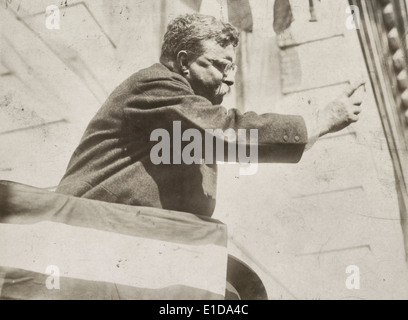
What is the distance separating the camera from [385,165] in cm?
459

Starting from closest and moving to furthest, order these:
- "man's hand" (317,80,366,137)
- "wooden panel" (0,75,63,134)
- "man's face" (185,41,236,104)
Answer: "man's hand" (317,80,366,137), "man's face" (185,41,236,104), "wooden panel" (0,75,63,134)

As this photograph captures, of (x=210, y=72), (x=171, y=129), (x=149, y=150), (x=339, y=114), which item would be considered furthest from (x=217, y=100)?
(x=339, y=114)

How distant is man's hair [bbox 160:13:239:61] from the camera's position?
450 cm

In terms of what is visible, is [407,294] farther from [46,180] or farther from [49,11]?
[49,11]

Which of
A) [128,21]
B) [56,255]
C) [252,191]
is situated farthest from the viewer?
[128,21]

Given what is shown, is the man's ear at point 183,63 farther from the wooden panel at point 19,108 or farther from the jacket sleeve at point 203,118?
the wooden panel at point 19,108

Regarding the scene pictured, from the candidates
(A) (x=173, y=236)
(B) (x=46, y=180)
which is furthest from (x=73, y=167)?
(A) (x=173, y=236)

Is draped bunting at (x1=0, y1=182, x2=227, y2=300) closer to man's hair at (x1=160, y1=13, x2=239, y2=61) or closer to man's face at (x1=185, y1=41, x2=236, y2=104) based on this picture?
man's face at (x1=185, y1=41, x2=236, y2=104)

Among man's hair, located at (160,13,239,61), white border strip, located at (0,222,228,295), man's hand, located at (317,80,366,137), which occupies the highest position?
man's hair, located at (160,13,239,61)

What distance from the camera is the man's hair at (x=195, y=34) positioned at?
4.50 m

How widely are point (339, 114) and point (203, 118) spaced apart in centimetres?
62

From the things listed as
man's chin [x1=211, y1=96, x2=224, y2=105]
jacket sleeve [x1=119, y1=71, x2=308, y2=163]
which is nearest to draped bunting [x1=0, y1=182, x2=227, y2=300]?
jacket sleeve [x1=119, y1=71, x2=308, y2=163]

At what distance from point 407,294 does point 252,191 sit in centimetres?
83

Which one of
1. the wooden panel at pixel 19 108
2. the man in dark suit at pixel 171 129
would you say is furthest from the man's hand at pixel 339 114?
the wooden panel at pixel 19 108
